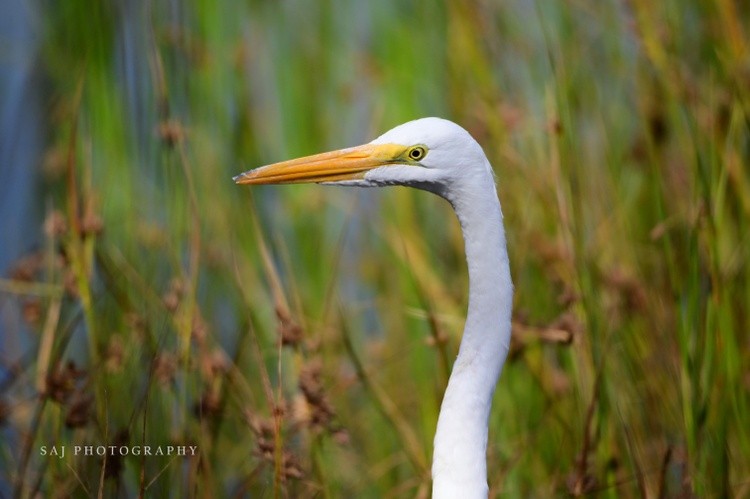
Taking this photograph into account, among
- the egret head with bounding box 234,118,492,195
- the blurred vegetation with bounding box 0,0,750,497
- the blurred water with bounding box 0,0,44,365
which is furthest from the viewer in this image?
the blurred water with bounding box 0,0,44,365

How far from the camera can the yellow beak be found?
1409 mm

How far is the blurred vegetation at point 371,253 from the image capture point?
1774mm

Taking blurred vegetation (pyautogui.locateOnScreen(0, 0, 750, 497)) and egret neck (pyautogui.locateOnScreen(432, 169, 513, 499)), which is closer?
egret neck (pyautogui.locateOnScreen(432, 169, 513, 499))

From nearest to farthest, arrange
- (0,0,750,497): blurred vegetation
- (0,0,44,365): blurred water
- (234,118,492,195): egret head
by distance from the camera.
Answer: (234,118,492,195): egret head < (0,0,750,497): blurred vegetation < (0,0,44,365): blurred water

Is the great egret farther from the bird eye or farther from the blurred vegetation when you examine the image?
the blurred vegetation

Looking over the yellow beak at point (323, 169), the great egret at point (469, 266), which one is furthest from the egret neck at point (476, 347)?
the yellow beak at point (323, 169)

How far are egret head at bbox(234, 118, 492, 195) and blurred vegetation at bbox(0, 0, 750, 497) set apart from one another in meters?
0.22

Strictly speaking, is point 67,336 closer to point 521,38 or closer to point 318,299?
point 318,299

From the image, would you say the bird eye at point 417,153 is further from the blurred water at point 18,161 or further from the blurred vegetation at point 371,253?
the blurred water at point 18,161

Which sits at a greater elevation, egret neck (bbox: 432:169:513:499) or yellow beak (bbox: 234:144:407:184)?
yellow beak (bbox: 234:144:407:184)

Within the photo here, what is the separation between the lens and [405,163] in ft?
4.50

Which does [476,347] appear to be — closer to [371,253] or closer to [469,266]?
[469,266]

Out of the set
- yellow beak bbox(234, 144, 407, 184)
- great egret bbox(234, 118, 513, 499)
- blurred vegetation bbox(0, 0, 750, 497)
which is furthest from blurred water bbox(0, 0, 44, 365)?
great egret bbox(234, 118, 513, 499)

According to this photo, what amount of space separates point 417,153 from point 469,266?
0.17 meters
